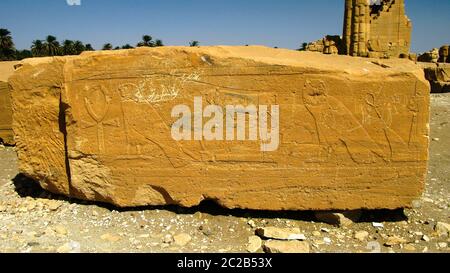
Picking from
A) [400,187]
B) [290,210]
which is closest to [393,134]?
[400,187]

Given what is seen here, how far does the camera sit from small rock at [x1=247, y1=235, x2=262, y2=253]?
11.4ft

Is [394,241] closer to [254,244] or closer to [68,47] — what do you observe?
[254,244]

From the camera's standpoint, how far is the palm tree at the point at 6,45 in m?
25.4

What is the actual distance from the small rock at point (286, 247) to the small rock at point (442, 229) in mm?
1290

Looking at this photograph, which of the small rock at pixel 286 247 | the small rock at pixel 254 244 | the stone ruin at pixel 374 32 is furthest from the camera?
the stone ruin at pixel 374 32

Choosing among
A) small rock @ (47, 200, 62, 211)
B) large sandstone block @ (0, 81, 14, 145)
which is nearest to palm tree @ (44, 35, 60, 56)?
large sandstone block @ (0, 81, 14, 145)

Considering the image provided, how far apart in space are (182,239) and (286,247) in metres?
0.94

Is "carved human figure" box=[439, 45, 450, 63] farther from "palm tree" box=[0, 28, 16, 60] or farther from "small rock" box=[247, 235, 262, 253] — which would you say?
"palm tree" box=[0, 28, 16, 60]

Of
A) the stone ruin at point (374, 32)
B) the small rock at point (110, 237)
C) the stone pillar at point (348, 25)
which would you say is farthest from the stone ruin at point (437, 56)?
the small rock at point (110, 237)

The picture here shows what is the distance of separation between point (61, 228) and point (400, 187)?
10.6 ft

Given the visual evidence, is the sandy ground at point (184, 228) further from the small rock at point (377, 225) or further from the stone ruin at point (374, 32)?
the stone ruin at point (374, 32)

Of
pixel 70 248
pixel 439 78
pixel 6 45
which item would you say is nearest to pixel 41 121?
pixel 70 248

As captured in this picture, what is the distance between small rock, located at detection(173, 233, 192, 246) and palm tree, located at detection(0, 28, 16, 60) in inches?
1017

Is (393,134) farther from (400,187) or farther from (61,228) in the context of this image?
(61,228)
